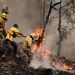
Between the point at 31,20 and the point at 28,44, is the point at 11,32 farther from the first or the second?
the point at 31,20

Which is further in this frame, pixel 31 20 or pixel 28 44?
pixel 31 20

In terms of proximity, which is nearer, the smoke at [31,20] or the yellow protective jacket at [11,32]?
the yellow protective jacket at [11,32]

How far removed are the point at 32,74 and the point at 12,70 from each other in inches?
47.5

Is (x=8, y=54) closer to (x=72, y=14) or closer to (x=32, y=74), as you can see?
(x=32, y=74)

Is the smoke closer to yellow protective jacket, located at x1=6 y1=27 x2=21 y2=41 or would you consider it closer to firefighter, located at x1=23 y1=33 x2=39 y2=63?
firefighter, located at x1=23 y1=33 x2=39 y2=63

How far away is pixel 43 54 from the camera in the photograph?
2223 cm

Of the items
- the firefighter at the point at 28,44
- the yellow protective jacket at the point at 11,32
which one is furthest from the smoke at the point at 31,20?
the yellow protective jacket at the point at 11,32

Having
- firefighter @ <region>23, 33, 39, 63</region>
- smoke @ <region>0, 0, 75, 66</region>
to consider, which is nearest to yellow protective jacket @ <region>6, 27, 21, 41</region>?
firefighter @ <region>23, 33, 39, 63</region>

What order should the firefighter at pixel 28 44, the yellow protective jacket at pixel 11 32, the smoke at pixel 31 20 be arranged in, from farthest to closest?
the smoke at pixel 31 20 → the firefighter at pixel 28 44 → the yellow protective jacket at pixel 11 32

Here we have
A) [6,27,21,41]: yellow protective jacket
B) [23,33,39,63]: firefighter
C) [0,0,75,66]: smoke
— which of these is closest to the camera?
[6,27,21,41]: yellow protective jacket

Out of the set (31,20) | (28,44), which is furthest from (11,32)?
(31,20)

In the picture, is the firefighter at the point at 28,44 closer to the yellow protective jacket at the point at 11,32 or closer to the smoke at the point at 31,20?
the yellow protective jacket at the point at 11,32

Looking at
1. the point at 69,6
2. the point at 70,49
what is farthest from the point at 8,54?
the point at 70,49

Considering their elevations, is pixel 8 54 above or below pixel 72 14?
below
